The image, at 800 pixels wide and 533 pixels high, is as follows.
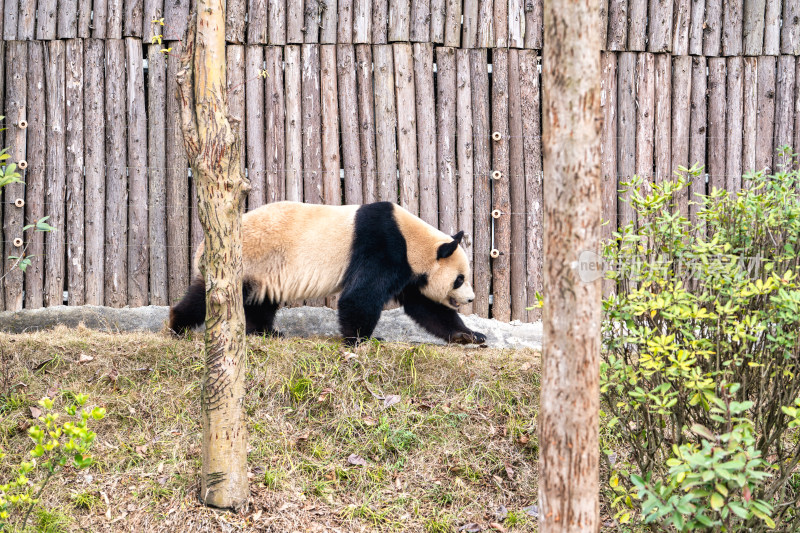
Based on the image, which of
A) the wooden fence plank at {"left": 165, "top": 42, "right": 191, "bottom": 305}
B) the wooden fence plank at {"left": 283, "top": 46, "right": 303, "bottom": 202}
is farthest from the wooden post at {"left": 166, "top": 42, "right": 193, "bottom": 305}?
the wooden fence plank at {"left": 283, "top": 46, "right": 303, "bottom": 202}

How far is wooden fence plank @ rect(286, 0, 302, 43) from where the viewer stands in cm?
706

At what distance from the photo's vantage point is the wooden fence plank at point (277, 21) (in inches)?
278

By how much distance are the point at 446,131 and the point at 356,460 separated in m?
3.58

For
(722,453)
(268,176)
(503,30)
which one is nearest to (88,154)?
(268,176)

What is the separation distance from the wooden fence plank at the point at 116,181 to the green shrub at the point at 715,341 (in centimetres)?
491

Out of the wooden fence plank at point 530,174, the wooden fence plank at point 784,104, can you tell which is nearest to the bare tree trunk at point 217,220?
the wooden fence plank at point 530,174

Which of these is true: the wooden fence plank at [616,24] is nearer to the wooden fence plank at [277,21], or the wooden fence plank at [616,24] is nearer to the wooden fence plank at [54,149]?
the wooden fence plank at [277,21]

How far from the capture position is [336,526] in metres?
4.41

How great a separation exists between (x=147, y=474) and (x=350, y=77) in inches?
166

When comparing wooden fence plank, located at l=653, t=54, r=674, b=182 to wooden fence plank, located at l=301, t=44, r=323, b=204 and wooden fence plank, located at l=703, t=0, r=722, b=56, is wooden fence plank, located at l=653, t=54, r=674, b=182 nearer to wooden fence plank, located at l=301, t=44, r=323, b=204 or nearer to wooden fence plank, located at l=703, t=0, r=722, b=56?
wooden fence plank, located at l=703, t=0, r=722, b=56

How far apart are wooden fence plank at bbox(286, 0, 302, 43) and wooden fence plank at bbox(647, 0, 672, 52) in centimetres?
316

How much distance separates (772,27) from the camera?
294 inches

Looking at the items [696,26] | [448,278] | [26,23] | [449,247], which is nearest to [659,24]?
[696,26]

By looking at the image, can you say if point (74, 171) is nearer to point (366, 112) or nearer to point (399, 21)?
point (366, 112)
